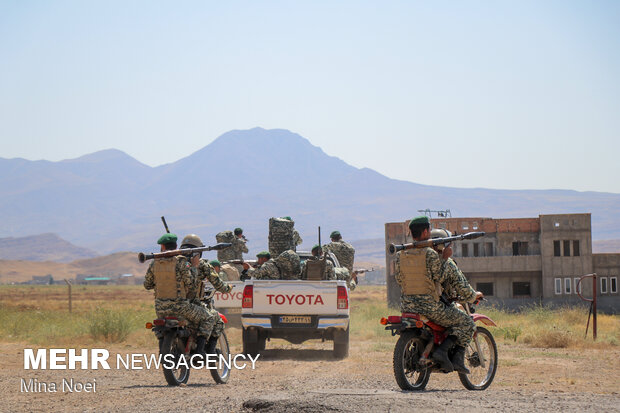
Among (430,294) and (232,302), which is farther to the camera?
(232,302)

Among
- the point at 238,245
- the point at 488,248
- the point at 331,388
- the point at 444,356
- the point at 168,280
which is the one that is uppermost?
the point at 488,248

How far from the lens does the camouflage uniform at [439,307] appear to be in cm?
1027

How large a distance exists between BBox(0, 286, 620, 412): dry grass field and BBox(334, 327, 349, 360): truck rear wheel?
0.14 meters

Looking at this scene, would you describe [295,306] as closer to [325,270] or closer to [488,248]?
[325,270]

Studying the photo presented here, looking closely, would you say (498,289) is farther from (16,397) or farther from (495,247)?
(16,397)

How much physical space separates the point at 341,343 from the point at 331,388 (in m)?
5.41

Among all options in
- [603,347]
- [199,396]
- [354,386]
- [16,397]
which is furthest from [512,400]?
[603,347]

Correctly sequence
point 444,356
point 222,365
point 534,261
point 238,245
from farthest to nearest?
point 534,261, point 238,245, point 222,365, point 444,356

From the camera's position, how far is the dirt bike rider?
1152cm

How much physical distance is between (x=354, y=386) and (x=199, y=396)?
232 cm

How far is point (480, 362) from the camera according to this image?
36.1ft

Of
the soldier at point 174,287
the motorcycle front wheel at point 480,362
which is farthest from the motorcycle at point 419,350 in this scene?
the soldier at point 174,287

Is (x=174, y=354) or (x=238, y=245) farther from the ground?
(x=238, y=245)

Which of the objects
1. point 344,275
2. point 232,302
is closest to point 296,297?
point 344,275
